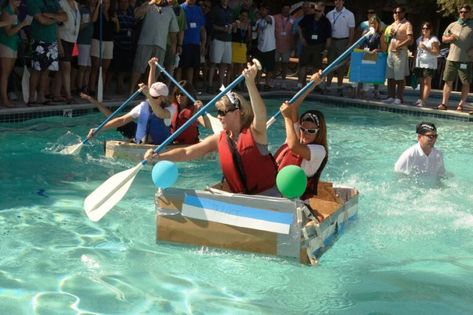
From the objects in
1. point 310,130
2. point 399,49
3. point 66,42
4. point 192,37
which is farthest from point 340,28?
point 310,130

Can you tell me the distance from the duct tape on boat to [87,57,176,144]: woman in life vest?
3.06m

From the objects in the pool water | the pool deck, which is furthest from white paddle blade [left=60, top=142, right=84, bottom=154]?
the pool deck

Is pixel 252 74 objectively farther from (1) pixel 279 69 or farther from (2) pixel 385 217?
(1) pixel 279 69

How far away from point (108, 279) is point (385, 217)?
3141 mm

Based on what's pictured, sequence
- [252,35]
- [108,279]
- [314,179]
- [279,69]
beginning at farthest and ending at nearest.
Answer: [279,69]
[252,35]
[314,179]
[108,279]

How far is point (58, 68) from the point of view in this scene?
450 inches

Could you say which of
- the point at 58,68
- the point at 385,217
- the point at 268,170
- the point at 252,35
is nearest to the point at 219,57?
the point at 252,35

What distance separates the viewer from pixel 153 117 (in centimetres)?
884

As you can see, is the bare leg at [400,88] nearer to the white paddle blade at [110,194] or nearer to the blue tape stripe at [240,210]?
the white paddle blade at [110,194]

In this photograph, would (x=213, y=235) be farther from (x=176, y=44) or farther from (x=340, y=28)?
(x=340, y=28)

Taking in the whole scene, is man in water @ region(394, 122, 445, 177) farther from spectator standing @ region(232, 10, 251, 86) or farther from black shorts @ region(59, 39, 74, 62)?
spectator standing @ region(232, 10, 251, 86)

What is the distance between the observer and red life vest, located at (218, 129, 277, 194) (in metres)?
5.76

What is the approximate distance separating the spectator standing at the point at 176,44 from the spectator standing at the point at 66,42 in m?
2.14

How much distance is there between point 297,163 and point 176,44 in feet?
26.2
